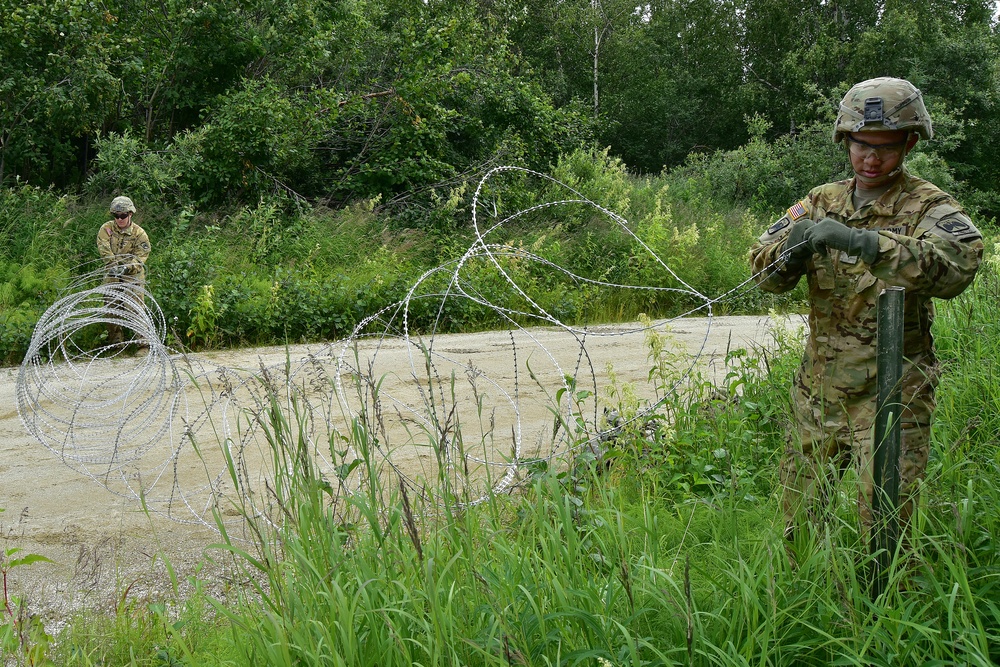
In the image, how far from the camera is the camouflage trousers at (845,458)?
2.89 meters

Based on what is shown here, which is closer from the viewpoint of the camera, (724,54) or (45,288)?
(45,288)

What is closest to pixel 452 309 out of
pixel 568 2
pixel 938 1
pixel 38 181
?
pixel 38 181

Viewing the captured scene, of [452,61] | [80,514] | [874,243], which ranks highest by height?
[452,61]

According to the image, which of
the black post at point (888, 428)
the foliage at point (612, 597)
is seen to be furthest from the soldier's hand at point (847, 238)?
the foliage at point (612, 597)

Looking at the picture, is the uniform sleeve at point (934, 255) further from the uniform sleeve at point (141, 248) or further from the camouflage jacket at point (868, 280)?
the uniform sleeve at point (141, 248)

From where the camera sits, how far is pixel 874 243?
9.69 feet

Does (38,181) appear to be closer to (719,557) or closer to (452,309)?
(452,309)

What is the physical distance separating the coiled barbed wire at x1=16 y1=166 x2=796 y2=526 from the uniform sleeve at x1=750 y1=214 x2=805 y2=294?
0.11 ft

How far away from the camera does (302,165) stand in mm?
16297

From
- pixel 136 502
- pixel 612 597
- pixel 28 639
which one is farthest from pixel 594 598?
pixel 136 502

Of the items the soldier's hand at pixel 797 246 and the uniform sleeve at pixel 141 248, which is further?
the uniform sleeve at pixel 141 248

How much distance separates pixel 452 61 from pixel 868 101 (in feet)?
49.2

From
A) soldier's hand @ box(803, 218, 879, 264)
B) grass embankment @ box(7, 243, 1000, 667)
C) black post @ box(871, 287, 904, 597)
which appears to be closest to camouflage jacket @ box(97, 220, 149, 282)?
grass embankment @ box(7, 243, 1000, 667)

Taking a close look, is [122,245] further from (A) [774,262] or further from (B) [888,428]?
(B) [888,428]
